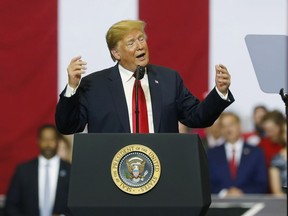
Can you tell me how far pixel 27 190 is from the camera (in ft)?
24.9

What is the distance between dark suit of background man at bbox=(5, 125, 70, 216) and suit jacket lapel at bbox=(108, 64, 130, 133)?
104 inches

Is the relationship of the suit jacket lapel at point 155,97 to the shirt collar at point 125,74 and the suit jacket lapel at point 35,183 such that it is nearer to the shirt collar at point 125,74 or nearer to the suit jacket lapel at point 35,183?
the shirt collar at point 125,74

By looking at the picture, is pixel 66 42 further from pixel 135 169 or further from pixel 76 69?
pixel 135 169

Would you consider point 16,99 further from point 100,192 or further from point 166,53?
point 100,192

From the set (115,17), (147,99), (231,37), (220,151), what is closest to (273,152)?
(220,151)

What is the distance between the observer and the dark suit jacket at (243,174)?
777 cm

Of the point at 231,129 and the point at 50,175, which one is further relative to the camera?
the point at 231,129

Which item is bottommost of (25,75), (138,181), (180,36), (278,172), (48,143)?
(278,172)

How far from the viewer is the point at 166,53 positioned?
9.03m

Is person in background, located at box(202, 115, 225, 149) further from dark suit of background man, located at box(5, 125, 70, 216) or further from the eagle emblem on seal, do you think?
the eagle emblem on seal

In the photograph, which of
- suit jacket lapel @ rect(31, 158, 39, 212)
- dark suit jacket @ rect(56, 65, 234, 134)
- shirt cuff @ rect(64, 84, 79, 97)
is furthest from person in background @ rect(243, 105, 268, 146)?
shirt cuff @ rect(64, 84, 79, 97)

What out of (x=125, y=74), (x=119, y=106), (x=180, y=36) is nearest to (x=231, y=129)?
(x=180, y=36)

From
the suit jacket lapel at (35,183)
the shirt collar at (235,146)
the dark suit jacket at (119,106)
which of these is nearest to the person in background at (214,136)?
the shirt collar at (235,146)

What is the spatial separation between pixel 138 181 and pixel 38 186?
11.2 feet
